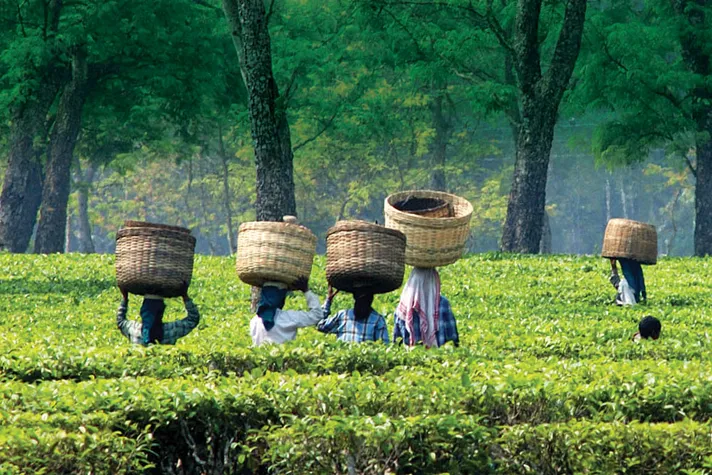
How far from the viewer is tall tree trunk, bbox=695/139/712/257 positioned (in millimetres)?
29188

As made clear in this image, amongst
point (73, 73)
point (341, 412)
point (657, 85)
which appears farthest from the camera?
point (73, 73)

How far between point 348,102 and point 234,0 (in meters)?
21.0

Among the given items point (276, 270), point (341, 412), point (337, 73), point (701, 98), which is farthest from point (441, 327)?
point (337, 73)

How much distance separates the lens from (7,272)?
72.5 feet

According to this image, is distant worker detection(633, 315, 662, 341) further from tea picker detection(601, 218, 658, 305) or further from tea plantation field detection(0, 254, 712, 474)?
tea plantation field detection(0, 254, 712, 474)

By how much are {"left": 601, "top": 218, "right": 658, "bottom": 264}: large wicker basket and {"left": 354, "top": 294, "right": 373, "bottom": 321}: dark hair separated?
24.7 feet

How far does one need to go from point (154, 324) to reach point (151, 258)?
2.18 ft

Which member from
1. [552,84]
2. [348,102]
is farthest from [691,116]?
[348,102]

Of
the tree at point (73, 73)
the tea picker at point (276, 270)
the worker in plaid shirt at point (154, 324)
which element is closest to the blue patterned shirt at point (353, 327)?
the tea picker at point (276, 270)

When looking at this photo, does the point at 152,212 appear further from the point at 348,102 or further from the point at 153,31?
the point at 153,31

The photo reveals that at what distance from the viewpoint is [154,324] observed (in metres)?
10.0

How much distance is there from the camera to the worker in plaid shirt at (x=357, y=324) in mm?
9719

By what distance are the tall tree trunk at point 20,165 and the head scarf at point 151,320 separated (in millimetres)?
19889

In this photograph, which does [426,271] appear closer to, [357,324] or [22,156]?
[357,324]
